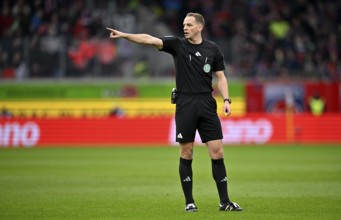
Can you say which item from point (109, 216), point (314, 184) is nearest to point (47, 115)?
point (314, 184)

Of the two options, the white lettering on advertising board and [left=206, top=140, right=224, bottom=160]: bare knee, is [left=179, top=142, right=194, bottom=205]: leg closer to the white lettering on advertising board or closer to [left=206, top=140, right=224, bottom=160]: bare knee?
[left=206, top=140, right=224, bottom=160]: bare knee

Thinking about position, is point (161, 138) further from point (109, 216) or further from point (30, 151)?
point (109, 216)

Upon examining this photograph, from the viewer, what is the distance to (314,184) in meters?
15.0

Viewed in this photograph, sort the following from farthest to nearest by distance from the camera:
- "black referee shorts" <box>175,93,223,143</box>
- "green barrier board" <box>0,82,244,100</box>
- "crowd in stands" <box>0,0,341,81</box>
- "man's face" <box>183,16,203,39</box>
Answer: "green barrier board" <box>0,82,244,100</box> < "crowd in stands" <box>0,0,341,81</box> < "black referee shorts" <box>175,93,223,143</box> < "man's face" <box>183,16,203,39</box>

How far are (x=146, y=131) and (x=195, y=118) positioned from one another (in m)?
21.0

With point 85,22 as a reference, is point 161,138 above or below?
below

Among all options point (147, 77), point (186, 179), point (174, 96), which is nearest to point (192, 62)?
point (174, 96)

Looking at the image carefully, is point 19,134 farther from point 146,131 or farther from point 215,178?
point 215,178

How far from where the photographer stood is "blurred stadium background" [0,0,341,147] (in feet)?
103

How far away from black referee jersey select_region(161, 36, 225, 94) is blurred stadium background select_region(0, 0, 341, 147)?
20202mm

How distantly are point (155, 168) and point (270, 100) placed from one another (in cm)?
1582

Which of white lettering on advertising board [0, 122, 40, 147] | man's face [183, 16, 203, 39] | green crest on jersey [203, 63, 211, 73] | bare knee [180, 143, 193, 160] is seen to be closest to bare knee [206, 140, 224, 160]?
bare knee [180, 143, 193, 160]

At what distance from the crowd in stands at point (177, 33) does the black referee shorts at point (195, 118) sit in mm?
22081

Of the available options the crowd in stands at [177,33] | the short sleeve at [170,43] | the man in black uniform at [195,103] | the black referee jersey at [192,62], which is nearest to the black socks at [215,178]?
the man in black uniform at [195,103]
